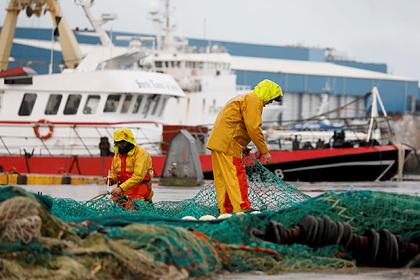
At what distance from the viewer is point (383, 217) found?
7.98 meters

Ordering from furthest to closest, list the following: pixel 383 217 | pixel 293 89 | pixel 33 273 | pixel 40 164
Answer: pixel 293 89 < pixel 40 164 < pixel 383 217 < pixel 33 273

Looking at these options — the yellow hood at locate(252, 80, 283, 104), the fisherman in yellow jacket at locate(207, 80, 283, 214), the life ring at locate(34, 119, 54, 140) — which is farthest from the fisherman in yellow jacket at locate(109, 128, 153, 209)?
the life ring at locate(34, 119, 54, 140)

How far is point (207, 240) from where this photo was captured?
7406 mm

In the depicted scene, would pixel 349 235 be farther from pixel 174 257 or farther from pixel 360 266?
pixel 174 257

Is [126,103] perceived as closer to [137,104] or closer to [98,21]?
[137,104]

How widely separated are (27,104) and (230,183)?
17.9m

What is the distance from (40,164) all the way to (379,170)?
27.0 ft

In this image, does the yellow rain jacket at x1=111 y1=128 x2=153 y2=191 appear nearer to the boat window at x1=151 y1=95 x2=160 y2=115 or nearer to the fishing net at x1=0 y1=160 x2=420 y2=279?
the fishing net at x1=0 y1=160 x2=420 y2=279

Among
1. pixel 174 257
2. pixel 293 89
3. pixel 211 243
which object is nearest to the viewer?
pixel 174 257

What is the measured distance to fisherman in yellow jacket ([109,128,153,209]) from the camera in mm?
10977

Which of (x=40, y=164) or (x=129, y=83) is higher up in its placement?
(x=129, y=83)

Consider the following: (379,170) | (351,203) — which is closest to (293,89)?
(379,170)

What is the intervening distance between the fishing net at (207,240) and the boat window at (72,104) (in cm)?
1900

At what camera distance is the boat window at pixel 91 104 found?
27156 mm
